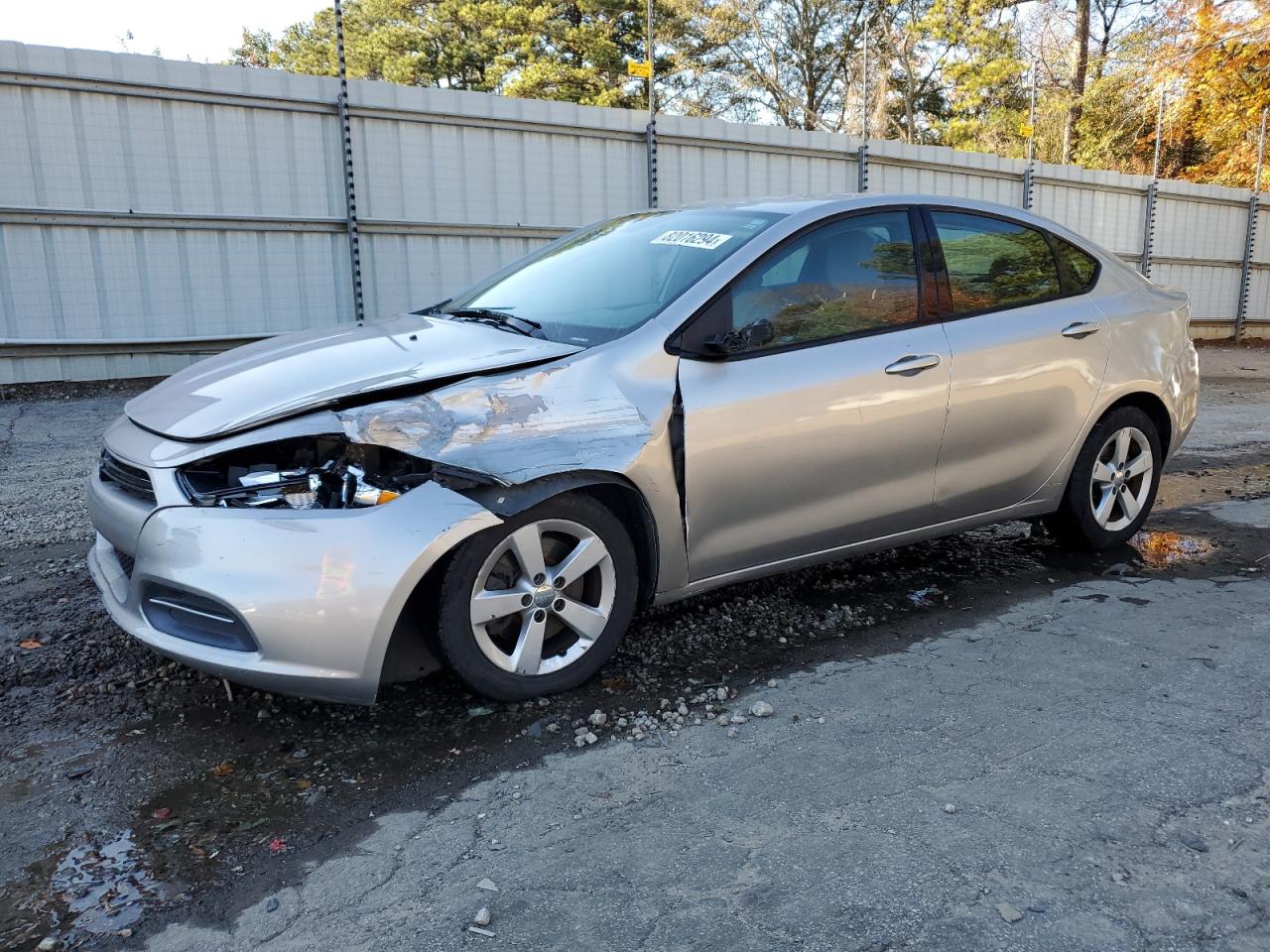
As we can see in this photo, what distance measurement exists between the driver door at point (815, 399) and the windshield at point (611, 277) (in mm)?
222

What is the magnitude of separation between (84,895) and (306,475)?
121 cm

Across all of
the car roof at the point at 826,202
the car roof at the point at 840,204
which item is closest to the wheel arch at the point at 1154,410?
the car roof at the point at 840,204

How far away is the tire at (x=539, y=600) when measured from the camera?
296cm

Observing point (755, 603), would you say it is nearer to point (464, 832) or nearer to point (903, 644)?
point (903, 644)

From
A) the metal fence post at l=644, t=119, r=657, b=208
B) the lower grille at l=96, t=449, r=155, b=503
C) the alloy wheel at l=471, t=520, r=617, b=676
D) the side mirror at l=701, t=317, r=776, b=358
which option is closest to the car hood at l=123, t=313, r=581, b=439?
the lower grille at l=96, t=449, r=155, b=503

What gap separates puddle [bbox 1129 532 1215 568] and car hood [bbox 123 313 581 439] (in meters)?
3.17

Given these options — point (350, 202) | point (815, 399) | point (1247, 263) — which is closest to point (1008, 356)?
point (815, 399)

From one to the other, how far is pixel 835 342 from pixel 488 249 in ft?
23.5

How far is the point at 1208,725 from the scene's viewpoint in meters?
3.01

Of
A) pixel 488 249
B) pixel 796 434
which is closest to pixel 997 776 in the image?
pixel 796 434

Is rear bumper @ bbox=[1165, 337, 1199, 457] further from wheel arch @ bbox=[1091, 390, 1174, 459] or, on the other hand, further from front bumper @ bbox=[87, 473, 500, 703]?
front bumper @ bbox=[87, 473, 500, 703]

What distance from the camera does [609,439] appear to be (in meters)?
3.16

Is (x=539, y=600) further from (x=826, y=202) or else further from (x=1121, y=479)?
(x=1121, y=479)

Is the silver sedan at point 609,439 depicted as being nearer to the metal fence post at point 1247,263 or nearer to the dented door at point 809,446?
the dented door at point 809,446
